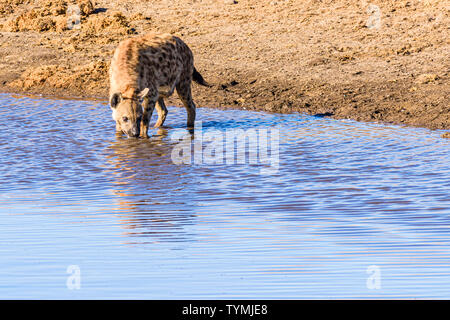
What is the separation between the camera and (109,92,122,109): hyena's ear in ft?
34.9

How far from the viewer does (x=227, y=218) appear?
272 inches

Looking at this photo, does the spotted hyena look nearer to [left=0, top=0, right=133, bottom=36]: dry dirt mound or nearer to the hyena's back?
the hyena's back

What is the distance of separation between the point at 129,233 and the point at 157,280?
1.21 meters

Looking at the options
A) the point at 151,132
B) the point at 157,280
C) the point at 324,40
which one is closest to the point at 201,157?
the point at 151,132

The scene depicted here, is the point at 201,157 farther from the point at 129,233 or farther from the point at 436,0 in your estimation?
the point at 436,0

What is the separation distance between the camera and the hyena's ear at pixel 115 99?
10638 millimetres

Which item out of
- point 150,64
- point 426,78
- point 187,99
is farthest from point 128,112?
point 426,78

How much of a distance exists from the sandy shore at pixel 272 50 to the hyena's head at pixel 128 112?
2.80m

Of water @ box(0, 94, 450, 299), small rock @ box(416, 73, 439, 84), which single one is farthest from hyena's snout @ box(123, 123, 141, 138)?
small rock @ box(416, 73, 439, 84)

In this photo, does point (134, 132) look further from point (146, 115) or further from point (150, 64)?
point (150, 64)

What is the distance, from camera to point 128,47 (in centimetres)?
1116

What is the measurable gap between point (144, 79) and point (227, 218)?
14.7 ft

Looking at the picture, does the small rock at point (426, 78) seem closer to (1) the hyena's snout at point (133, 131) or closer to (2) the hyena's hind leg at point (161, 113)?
(2) the hyena's hind leg at point (161, 113)

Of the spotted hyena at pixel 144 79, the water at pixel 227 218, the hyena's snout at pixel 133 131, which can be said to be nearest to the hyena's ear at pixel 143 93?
the spotted hyena at pixel 144 79
